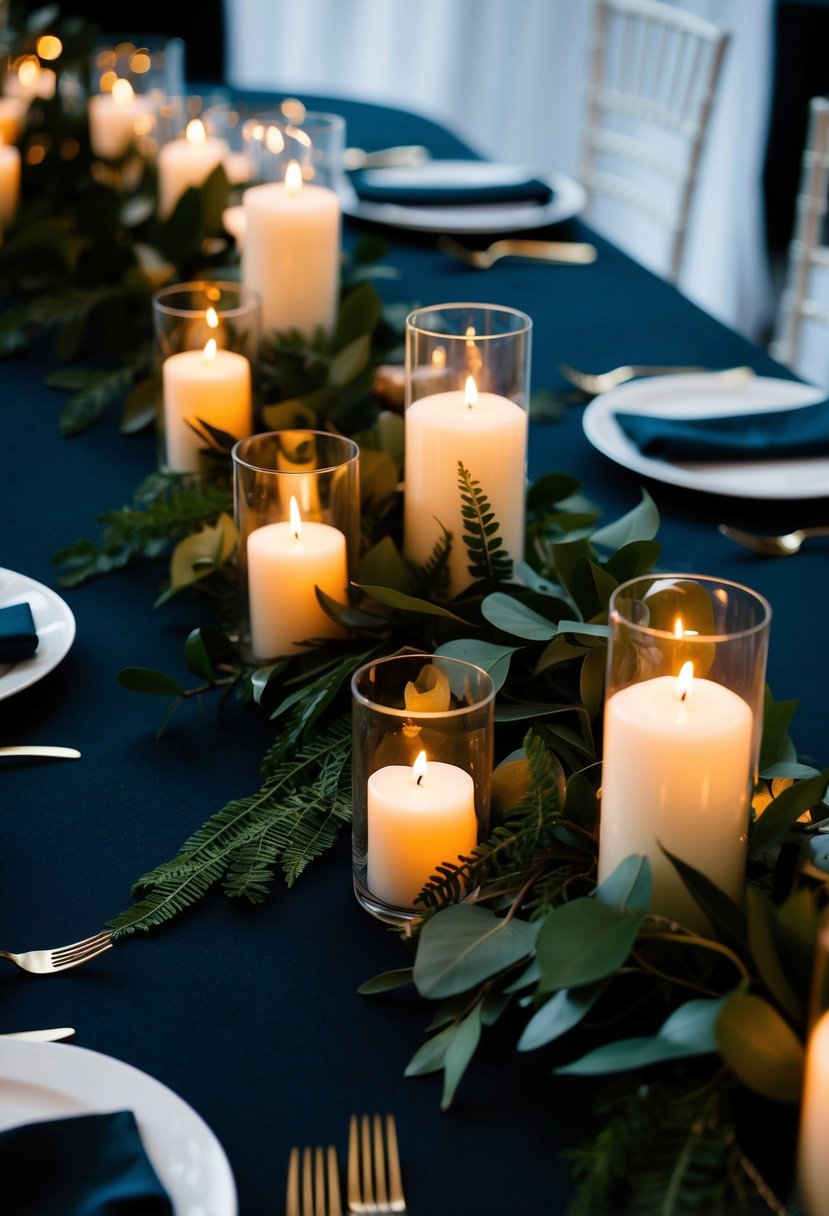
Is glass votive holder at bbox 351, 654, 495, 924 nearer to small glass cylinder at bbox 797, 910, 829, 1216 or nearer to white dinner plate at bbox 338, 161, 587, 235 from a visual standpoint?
small glass cylinder at bbox 797, 910, 829, 1216

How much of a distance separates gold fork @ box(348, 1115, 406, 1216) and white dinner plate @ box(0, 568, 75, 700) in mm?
422

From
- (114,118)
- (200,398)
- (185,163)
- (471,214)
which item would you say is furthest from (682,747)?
(114,118)

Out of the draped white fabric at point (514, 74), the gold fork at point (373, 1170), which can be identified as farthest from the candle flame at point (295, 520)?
the draped white fabric at point (514, 74)

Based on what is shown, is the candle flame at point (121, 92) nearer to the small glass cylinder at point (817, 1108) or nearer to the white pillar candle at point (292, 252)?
the white pillar candle at point (292, 252)

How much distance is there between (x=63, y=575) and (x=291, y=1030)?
55cm

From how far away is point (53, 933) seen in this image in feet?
2.34

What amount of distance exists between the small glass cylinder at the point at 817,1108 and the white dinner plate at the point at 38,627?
1.91 ft

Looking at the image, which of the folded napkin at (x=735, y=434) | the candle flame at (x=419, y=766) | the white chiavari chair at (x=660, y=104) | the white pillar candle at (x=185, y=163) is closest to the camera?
the candle flame at (x=419, y=766)

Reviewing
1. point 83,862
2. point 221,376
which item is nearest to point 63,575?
point 221,376

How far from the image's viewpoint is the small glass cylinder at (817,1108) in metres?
0.48

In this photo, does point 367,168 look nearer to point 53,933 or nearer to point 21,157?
point 21,157

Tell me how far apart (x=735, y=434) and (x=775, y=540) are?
19 cm

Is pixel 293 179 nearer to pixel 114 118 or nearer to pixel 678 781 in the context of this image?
pixel 114 118

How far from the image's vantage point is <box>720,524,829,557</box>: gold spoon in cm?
117
